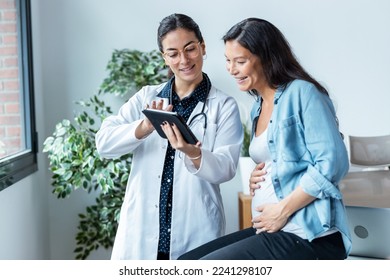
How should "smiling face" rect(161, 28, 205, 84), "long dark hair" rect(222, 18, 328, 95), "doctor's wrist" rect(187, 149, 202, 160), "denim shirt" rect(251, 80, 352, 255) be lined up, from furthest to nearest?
"smiling face" rect(161, 28, 205, 84) < "doctor's wrist" rect(187, 149, 202, 160) < "long dark hair" rect(222, 18, 328, 95) < "denim shirt" rect(251, 80, 352, 255)

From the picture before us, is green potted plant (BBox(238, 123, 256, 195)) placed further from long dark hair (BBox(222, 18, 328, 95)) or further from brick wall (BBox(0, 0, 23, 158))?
long dark hair (BBox(222, 18, 328, 95))

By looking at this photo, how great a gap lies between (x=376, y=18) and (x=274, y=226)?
2.23 m

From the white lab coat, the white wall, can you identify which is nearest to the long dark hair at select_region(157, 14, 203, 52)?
the white lab coat

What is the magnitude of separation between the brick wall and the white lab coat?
1.05 m

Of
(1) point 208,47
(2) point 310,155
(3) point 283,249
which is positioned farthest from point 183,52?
(1) point 208,47

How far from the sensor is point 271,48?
135 cm

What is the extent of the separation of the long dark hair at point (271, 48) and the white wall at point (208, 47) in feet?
5.69

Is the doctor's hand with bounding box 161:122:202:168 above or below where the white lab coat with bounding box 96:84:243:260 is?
above

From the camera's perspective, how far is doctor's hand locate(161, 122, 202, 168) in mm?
1446

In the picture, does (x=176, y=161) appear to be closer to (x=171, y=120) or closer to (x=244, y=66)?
(x=171, y=120)

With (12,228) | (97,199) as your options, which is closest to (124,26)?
(97,199)

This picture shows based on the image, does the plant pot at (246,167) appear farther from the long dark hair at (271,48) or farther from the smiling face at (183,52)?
the long dark hair at (271,48)

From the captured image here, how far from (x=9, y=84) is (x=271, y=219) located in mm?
1789

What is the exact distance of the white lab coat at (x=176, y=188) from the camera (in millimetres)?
1605
